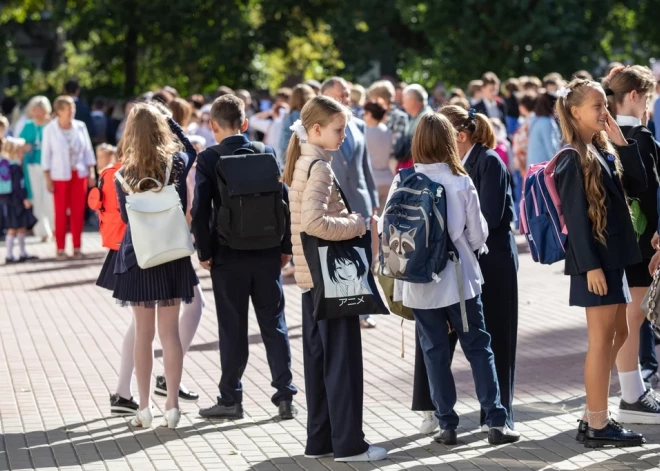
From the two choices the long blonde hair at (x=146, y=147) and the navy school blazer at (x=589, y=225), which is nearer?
the navy school blazer at (x=589, y=225)

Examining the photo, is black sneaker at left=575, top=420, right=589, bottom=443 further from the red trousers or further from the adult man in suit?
the red trousers

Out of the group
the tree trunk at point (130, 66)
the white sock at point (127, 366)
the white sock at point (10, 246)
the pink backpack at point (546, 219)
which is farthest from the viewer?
the tree trunk at point (130, 66)

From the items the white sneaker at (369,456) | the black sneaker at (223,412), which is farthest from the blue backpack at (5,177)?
the white sneaker at (369,456)

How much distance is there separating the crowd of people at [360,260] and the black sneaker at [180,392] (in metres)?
0.01

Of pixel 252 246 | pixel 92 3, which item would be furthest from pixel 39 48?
pixel 252 246

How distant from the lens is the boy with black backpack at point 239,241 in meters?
7.53

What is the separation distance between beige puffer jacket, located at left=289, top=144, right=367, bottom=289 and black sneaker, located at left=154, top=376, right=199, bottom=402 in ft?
6.61

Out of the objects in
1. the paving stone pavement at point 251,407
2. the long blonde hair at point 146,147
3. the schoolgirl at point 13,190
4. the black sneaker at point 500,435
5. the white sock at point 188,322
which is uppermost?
the long blonde hair at point 146,147

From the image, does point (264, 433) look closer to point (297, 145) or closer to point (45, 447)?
point (45, 447)

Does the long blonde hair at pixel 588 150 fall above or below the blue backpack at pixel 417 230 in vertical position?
above

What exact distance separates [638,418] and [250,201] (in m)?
2.43

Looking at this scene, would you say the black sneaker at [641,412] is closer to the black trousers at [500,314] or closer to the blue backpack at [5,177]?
the black trousers at [500,314]

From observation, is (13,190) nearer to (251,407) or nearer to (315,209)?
(251,407)

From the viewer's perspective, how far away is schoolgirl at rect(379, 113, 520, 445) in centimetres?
668
